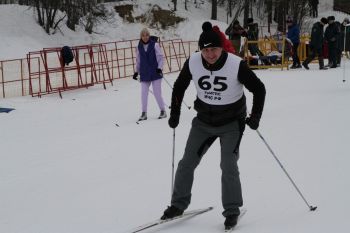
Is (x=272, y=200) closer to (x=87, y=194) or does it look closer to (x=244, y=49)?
(x=87, y=194)

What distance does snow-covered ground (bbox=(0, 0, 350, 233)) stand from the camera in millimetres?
4203

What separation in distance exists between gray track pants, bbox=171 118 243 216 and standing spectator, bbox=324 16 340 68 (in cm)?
1237

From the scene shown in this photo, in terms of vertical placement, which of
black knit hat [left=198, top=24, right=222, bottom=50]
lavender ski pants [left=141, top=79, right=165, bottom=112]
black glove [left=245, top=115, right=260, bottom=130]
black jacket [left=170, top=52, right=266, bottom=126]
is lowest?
lavender ski pants [left=141, top=79, right=165, bottom=112]

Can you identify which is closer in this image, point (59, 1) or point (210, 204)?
point (210, 204)

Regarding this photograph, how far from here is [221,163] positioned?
3805 mm

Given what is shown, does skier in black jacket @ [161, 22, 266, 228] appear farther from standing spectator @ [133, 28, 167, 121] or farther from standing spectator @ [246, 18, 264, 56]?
standing spectator @ [246, 18, 264, 56]

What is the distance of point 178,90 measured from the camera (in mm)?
4059

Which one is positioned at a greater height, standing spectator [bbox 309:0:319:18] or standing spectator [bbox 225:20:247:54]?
standing spectator [bbox 309:0:319:18]

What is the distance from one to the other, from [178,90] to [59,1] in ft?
80.7

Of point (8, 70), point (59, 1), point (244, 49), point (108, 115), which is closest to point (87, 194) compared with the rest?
point (108, 115)

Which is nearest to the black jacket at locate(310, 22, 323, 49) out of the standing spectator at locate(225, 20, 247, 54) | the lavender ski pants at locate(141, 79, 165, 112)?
the standing spectator at locate(225, 20, 247, 54)

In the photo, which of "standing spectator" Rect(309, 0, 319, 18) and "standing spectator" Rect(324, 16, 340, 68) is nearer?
"standing spectator" Rect(324, 16, 340, 68)

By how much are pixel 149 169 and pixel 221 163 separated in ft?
7.17

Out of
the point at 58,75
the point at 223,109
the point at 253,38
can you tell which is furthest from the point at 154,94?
the point at 253,38
